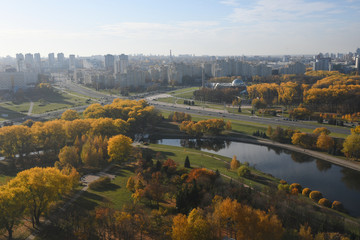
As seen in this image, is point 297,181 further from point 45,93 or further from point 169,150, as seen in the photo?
point 45,93

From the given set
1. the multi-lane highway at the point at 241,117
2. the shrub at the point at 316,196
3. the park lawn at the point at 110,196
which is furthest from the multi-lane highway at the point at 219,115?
the park lawn at the point at 110,196

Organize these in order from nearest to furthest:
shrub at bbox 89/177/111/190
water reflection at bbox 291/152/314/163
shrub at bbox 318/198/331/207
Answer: shrub at bbox 318/198/331/207 < shrub at bbox 89/177/111/190 < water reflection at bbox 291/152/314/163

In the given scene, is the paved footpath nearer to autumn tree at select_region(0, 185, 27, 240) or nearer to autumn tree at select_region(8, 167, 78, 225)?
autumn tree at select_region(8, 167, 78, 225)

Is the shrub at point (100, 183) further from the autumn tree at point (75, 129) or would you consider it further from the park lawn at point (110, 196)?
the autumn tree at point (75, 129)

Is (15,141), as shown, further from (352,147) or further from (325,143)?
(352,147)

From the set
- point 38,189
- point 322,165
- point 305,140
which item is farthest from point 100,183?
point 305,140

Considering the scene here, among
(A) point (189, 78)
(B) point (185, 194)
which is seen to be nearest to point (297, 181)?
(B) point (185, 194)

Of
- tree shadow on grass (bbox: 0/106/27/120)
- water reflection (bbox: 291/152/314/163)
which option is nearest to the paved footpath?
water reflection (bbox: 291/152/314/163)

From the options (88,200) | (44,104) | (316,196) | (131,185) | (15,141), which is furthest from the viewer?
(44,104)
